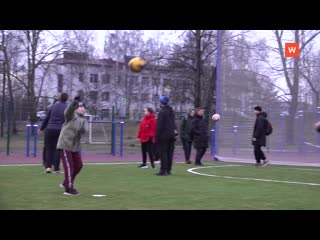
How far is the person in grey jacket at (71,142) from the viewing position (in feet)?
32.2

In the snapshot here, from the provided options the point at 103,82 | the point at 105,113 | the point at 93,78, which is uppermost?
the point at 93,78

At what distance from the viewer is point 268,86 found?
2016cm

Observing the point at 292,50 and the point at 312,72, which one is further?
the point at 312,72

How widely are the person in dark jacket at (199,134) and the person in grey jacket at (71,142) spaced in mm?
7687

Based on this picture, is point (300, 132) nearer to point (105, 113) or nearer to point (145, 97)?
point (105, 113)

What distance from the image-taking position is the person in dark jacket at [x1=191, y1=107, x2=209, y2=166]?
1723 centimetres

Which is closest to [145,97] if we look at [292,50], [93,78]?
[93,78]

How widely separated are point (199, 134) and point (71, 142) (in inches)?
315

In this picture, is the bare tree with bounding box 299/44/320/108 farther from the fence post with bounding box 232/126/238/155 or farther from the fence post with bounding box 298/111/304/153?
the fence post with bounding box 232/126/238/155

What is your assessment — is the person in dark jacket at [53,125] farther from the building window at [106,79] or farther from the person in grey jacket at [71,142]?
the building window at [106,79]

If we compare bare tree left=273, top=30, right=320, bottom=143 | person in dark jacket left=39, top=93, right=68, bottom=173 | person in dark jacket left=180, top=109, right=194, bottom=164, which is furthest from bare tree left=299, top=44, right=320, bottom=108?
person in dark jacket left=39, top=93, right=68, bottom=173

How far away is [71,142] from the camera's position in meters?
9.84
